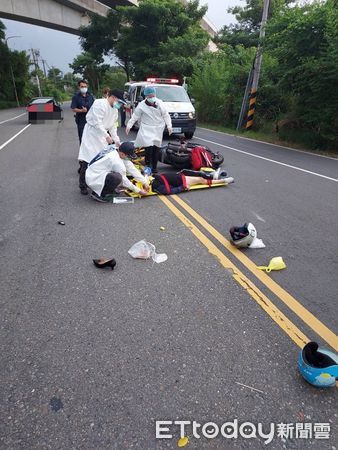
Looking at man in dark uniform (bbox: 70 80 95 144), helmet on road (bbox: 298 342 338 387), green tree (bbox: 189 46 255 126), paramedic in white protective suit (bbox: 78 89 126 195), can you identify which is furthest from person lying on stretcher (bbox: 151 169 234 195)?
green tree (bbox: 189 46 255 126)

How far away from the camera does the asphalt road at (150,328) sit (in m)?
1.99

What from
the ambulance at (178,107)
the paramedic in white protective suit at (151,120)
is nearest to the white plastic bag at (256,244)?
the paramedic in white protective suit at (151,120)

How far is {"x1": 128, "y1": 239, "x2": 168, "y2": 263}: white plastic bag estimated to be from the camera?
3869 mm

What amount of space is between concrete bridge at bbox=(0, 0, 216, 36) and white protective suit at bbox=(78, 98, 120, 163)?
98.6 ft

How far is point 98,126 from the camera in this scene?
5930 mm

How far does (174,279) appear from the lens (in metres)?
3.44

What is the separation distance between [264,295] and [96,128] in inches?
170

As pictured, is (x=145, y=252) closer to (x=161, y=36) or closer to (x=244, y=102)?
(x=244, y=102)

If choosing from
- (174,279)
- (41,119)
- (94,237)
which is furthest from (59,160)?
(41,119)

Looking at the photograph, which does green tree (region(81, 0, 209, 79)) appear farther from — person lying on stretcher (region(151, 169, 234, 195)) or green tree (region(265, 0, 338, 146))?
person lying on stretcher (region(151, 169, 234, 195))

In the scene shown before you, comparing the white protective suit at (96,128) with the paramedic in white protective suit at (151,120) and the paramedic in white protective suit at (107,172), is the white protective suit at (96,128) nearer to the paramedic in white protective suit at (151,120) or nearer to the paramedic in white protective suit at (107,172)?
the paramedic in white protective suit at (107,172)

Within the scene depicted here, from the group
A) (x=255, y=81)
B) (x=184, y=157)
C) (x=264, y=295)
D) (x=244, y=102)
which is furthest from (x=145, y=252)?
(x=244, y=102)

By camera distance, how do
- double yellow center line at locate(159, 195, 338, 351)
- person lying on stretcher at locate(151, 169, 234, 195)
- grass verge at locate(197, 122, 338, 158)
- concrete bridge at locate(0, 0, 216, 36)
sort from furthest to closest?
concrete bridge at locate(0, 0, 216, 36) → grass verge at locate(197, 122, 338, 158) → person lying on stretcher at locate(151, 169, 234, 195) → double yellow center line at locate(159, 195, 338, 351)

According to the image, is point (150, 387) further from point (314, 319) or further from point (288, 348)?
point (314, 319)
